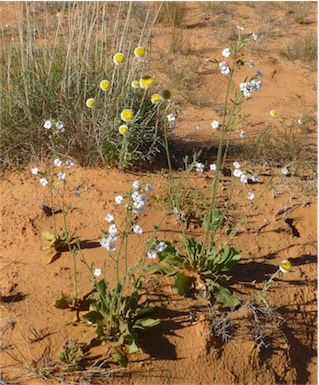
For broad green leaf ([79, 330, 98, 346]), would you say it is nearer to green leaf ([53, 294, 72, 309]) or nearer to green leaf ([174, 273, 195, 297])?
green leaf ([53, 294, 72, 309])

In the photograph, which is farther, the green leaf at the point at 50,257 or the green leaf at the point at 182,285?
the green leaf at the point at 50,257

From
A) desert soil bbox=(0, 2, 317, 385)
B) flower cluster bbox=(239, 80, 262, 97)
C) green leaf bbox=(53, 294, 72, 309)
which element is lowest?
desert soil bbox=(0, 2, 317, 385)

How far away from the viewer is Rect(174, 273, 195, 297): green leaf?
253cm

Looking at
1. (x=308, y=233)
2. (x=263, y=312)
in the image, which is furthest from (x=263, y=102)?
(x=263, y=312)

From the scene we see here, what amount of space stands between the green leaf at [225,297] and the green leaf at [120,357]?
636 millimetres

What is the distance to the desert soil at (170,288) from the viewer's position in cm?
231

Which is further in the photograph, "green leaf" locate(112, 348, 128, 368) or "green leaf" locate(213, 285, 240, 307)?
"green leaf" locate(213, 285, 240, 307)

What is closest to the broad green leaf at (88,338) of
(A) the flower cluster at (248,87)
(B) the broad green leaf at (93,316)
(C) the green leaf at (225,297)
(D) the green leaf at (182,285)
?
(B) the broad green leaf at (93,316)

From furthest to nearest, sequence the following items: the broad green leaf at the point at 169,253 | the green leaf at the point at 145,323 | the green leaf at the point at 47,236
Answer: the green leaf at the point at 47,236 < the broad green leaf at the point at 169,253 < the green leaf at the point at 145,323

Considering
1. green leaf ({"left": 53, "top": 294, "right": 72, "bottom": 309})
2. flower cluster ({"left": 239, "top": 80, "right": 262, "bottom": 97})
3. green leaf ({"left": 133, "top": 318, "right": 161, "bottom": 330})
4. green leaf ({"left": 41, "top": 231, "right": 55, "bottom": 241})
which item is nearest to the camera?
flower cluster ({"left": 239, "top": 80, "right": 262, "bottom": 97})

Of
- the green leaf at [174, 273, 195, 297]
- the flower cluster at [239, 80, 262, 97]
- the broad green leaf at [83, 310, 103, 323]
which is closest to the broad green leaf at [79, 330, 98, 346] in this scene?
the broad green leaf at [83, 310, 103, 323]

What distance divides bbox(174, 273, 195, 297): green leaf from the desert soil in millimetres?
60

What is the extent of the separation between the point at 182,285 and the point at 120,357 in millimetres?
566

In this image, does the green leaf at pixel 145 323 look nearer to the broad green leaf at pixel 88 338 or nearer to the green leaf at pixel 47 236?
the broad green leaf at pixel 88 338
